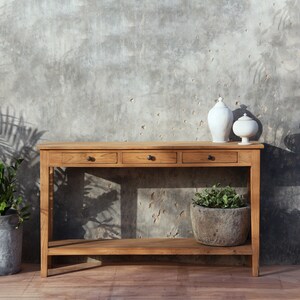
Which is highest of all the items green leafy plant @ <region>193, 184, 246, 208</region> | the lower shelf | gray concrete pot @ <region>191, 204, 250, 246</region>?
green leafy plant @ <region>193, 184, 246, 208</region>

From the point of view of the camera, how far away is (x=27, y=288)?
14.0 ft

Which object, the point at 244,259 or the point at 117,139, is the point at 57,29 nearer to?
the point at 117,139

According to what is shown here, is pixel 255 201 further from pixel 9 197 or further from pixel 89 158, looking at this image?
pixel 9 197

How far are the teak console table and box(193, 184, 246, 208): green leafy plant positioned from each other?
148 mm

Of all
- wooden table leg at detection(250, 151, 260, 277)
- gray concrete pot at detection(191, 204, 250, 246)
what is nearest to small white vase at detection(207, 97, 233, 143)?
wooden table leg at detection(250, 151, 260, 277)

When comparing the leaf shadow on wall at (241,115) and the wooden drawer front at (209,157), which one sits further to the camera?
Answer: the leaf shadow on wall at (241,115)

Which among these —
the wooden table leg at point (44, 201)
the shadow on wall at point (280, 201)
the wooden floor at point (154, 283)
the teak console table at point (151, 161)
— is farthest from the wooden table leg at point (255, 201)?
the wooden table leg at point (44, 201)

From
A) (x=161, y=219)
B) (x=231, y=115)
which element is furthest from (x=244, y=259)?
(x=231, y=115)

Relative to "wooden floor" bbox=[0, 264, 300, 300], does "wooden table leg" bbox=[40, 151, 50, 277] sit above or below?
above

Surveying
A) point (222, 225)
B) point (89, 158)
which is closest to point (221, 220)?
point (222, 225)

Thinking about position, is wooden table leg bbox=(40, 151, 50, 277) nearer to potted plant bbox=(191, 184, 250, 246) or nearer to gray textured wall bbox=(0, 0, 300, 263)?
Answer: gray textured wall bbox=(0, 0, 300, 263)

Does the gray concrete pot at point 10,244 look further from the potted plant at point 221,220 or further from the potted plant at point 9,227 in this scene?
the potted plant at point 221,220

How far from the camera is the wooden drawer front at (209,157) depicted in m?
4.37

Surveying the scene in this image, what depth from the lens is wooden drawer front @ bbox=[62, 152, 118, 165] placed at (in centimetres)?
439
